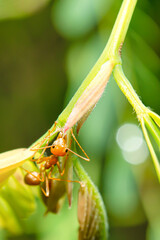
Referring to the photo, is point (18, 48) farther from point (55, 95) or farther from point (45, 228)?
point (45, 228)

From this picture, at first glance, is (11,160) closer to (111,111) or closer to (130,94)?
(130,94)

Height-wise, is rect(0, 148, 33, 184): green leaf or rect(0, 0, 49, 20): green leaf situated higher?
rect(0, 0, 49, 20): green leaf

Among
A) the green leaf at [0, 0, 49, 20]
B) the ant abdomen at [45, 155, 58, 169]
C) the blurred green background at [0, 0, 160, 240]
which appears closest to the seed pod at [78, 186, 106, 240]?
the ant abdomen at [45, 155, 58, 169]

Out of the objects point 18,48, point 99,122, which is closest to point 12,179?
point 99,122

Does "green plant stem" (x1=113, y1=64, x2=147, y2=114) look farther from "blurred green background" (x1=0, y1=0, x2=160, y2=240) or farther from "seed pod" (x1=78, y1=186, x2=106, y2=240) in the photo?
"blurred green background" (x1=0, y1=0, x2=160, y2=240)

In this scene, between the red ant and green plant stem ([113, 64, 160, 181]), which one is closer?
green plant stem ([113, 64, 160, 181])
